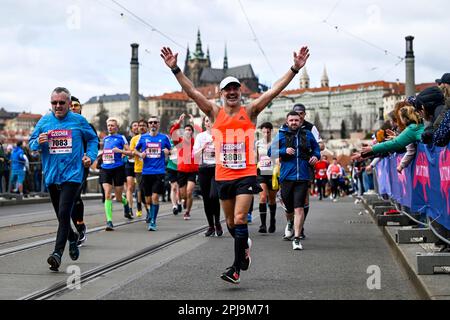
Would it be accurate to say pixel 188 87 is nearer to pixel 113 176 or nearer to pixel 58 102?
pixel 58 102

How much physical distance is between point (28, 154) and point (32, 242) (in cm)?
1546

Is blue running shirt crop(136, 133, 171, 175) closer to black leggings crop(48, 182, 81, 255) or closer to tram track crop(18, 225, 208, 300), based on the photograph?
tram track crop(18, 225, 208, 300)

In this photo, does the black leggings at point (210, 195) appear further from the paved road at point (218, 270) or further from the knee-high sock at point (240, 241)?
the knee-high sock at point (240, 241)

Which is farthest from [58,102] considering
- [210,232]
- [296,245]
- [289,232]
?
[289,232]

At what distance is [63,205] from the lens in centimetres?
830

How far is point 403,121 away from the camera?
9.39 m

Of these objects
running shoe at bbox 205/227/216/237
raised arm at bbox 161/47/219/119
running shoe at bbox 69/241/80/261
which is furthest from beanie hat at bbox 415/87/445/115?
running shoe at bbox 205/227/216/237

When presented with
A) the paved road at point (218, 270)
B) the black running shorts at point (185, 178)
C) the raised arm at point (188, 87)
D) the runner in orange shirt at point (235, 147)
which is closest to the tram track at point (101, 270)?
the paved road at point (218, 270)

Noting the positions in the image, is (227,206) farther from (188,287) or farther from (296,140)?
(296,140)

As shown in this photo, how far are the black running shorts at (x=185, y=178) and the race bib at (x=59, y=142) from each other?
26.5 feet

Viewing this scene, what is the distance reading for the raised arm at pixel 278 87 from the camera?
301 inches

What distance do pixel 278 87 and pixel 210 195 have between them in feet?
16.8

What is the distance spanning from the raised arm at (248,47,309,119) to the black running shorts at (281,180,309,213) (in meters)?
3.23
